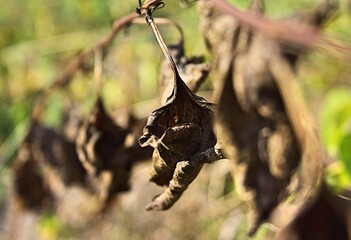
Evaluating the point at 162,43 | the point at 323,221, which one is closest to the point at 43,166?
the point at 162,43

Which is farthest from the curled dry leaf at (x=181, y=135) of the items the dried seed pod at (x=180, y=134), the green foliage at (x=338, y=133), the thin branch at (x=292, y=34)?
the green foliage at (x=338, y=133)

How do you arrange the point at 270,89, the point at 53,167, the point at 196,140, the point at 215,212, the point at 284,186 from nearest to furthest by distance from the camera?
the point at 196,140, the point at 284,186, the point at 270,89, the point at 53,167, the point at 215,212

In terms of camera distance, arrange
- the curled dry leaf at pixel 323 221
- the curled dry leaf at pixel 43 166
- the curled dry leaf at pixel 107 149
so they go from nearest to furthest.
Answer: the curled dry leaf at pixel 323 221 → the curled dry leaf at pixel 107 149 → the curled dry leaf at pixel 43 166

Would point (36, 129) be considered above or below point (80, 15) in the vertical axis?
above

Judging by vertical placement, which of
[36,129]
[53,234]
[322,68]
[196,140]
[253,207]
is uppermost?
[196,140]

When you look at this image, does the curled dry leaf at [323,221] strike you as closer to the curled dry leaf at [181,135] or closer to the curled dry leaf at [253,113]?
the curled dry leaf at [181,135]

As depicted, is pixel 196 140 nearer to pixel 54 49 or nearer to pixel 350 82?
pixel 350 82

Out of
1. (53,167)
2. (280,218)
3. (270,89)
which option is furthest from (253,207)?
(53,167)
